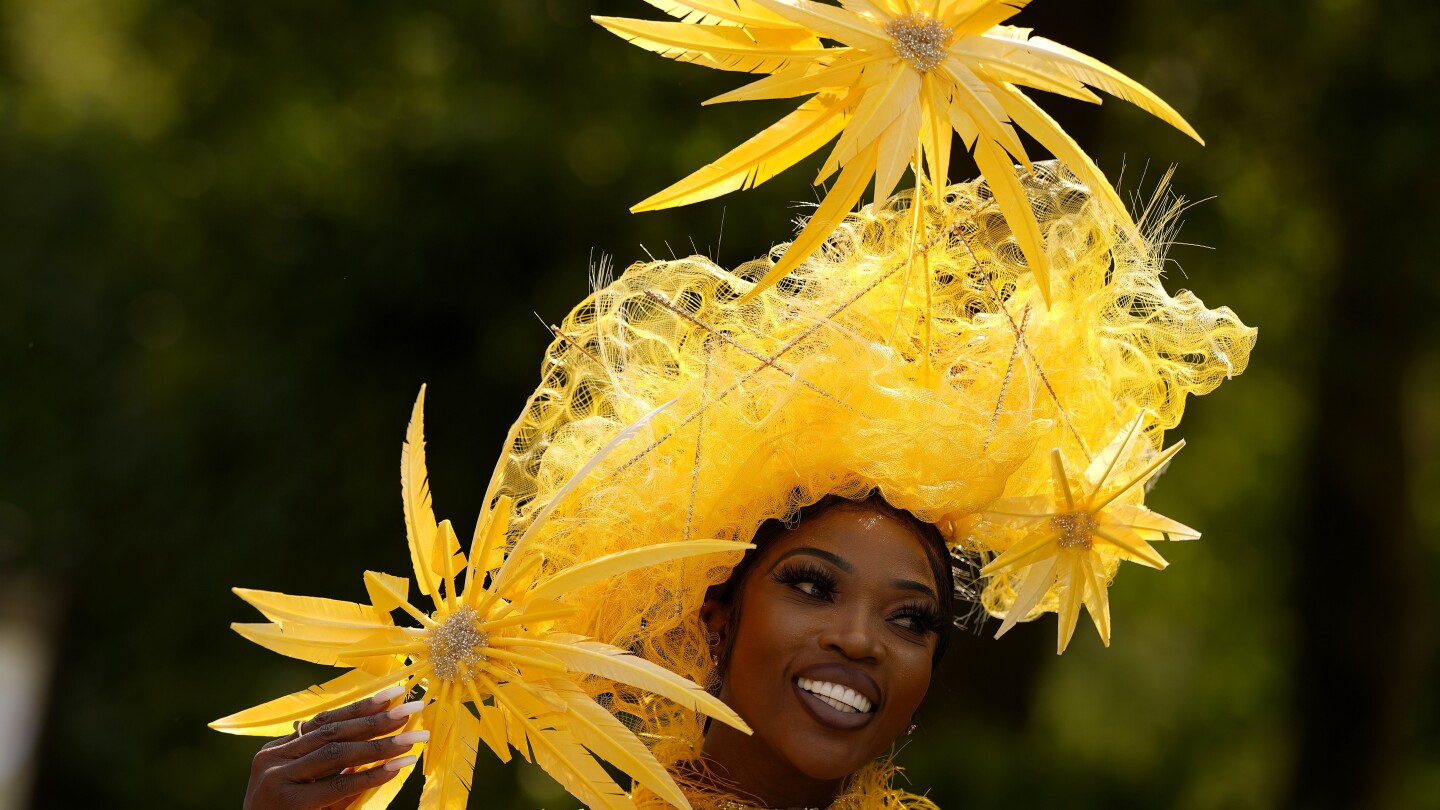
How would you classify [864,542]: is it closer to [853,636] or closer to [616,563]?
[853,636]

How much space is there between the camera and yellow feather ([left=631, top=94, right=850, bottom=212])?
2723mm

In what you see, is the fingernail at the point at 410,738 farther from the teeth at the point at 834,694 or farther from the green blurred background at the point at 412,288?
the green blurred background at the point at 412,288

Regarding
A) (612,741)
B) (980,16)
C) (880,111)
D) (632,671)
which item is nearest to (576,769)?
(612,741)

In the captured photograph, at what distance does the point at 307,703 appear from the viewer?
261 centimetres

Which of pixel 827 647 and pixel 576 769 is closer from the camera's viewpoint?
pixel 576 769

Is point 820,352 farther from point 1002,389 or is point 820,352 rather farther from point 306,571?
point 306,571

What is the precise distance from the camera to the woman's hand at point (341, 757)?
248cm

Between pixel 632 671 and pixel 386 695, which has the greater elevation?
pixel 632 671

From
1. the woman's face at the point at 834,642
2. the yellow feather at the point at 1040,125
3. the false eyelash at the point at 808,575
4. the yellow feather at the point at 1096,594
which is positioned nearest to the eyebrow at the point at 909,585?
the woman's face at the point at 834,642

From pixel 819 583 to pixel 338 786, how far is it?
0.95 m

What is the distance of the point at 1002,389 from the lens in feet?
9.84

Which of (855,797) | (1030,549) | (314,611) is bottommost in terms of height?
(314,611)

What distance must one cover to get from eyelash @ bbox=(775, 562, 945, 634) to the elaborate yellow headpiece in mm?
115

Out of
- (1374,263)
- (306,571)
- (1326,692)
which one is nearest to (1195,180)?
(1374,263)
